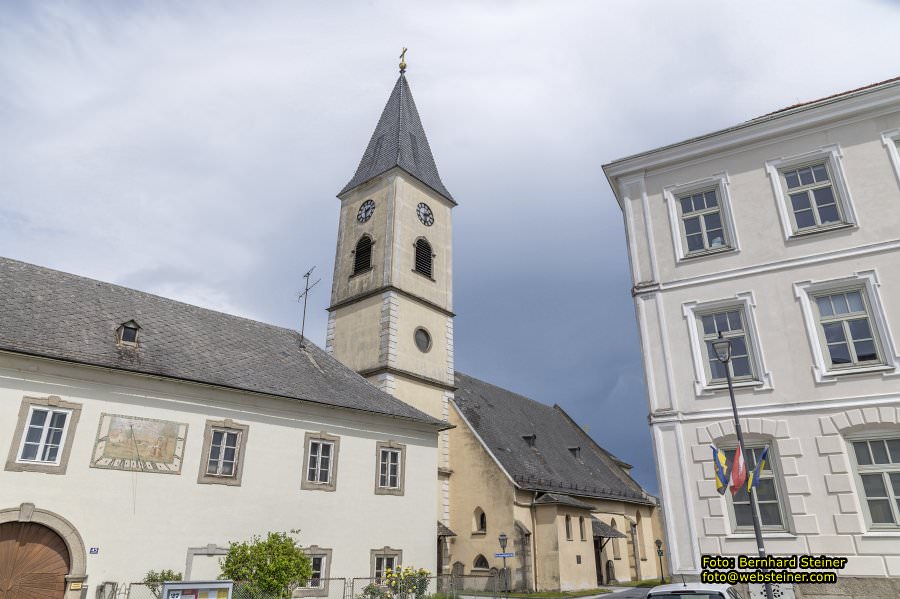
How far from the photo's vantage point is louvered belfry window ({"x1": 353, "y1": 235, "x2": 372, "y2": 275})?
33656mm

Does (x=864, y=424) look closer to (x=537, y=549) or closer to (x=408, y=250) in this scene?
(x=537, y=549)

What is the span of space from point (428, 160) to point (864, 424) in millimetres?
32082

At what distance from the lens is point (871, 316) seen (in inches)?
486

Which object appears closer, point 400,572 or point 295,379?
point 400,572

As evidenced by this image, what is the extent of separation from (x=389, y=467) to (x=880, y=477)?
1620cm

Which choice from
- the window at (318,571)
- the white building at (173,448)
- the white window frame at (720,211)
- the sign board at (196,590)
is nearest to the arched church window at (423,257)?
the white building at (173,448)

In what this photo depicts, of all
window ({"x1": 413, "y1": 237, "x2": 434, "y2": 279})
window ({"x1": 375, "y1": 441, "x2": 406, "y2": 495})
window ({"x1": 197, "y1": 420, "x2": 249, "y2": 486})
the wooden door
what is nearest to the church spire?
window ({"x1": 413, "y1": 237, "x2": 434, "y2": 279})

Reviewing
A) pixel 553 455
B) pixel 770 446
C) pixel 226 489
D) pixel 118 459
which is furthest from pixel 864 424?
pixel 553 455

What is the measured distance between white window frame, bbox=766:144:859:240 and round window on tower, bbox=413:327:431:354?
20.6 meters

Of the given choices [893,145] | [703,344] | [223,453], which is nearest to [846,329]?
[703,344]

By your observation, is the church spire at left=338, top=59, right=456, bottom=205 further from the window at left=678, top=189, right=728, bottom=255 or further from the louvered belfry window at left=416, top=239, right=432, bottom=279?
the window at left=678, top=189, right=728, bottom=255

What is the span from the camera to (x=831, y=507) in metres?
11.5

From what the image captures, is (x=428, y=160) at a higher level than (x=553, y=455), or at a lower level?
higher

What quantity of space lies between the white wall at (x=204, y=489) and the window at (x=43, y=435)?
191mm
